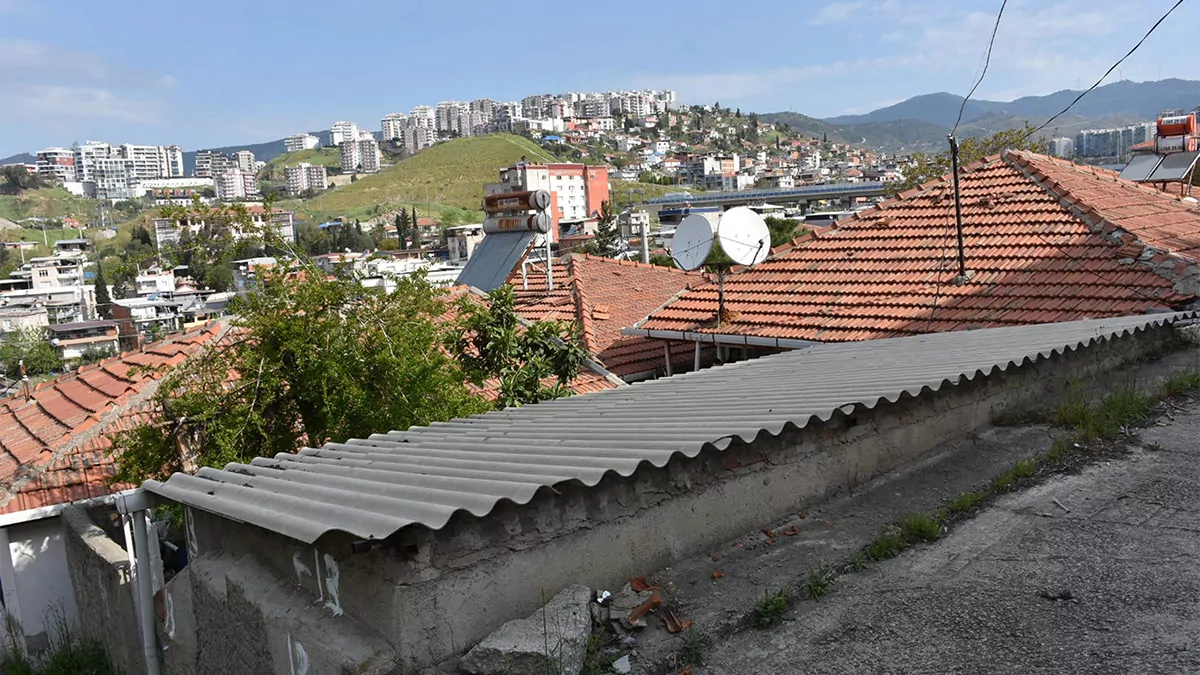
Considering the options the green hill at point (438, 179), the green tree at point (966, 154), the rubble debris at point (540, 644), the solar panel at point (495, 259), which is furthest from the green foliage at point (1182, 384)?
the green hill at point (438, 179)

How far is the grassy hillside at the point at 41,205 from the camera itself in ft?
569

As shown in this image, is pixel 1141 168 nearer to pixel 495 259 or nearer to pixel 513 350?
pixel 495 259

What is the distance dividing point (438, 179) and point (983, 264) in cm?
15948

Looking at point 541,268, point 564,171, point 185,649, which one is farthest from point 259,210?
point 564,171

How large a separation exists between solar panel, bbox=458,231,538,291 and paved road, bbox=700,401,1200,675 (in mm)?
13191

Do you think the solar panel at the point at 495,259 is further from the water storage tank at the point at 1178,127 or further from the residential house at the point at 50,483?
the water storage tank at the point at 1178,127

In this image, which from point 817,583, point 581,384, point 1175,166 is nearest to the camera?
point 817,583

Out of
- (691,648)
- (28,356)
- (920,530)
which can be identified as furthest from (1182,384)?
(28,356)

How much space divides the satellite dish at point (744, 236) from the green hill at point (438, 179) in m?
132

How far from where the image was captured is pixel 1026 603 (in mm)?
3580

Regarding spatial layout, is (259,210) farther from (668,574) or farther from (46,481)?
(668,574)

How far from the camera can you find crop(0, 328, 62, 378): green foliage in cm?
6228

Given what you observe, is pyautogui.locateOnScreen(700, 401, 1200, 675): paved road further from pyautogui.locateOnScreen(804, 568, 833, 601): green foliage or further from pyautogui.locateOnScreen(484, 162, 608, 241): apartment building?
pyautogui.locateOnScreen(484, 162, 608, 241): apartment building

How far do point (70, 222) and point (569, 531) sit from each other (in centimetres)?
18445
